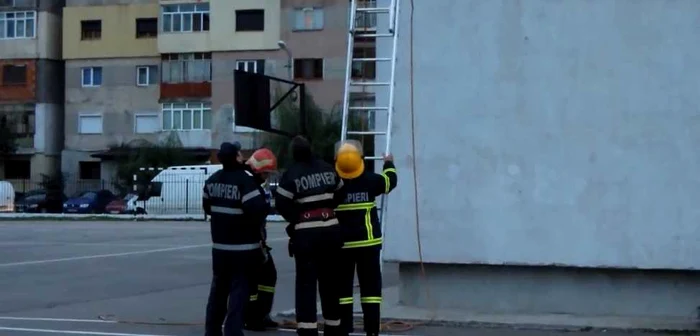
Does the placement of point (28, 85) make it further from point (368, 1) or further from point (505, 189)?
point (505, 189)

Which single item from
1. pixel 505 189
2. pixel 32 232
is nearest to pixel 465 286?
pixel 505 189

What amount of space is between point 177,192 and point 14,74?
1840cm

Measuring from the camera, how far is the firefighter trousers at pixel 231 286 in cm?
990

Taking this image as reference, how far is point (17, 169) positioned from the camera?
63250mm

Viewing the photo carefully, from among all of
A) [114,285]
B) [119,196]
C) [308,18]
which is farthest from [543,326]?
[119,196]

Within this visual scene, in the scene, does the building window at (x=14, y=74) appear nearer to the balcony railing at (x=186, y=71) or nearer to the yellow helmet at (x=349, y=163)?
the balcony railing at (x=186, y=71)

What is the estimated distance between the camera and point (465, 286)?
1221cm

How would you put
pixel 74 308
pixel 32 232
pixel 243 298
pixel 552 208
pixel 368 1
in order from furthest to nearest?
pixel 32 232 → pixel 368 1 → pixel 74 308 → pixel 552 208 → pixel 243 298

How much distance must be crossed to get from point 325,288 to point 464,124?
2.88 meters

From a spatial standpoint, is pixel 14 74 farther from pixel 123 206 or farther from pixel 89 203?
pixel 123 206

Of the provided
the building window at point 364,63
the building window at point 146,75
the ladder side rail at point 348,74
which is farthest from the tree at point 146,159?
the ladder side rail at point 348,74

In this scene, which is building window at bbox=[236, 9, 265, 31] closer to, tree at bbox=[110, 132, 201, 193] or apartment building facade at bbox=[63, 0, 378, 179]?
apartment building facade at bbox=[63, 0, 378, 179]

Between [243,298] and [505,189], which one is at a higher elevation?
[505,189]

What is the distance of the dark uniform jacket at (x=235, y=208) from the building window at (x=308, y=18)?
46.3m
